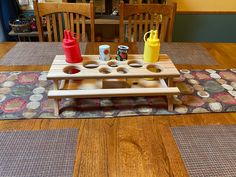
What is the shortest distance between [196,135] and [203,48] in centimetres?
90

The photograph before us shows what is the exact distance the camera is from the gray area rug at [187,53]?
1302mm

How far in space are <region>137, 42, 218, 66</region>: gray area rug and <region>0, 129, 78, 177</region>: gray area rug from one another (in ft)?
2.75

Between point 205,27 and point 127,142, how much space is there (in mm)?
2492

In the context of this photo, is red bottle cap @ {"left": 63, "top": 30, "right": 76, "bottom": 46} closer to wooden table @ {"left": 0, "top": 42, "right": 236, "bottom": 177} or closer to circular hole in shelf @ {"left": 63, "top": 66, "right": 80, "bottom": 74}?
circular hole in shelf @ {"left": 63, "top": 66, "right": 80, "bottom": 74}

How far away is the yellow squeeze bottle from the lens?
38.3 inches

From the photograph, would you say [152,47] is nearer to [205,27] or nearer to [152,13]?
[152,13]

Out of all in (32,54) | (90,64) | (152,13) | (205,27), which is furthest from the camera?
(205,27)

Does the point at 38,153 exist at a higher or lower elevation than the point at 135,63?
lower

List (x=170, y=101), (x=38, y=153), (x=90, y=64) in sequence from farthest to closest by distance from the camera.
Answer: (x=90, y=64) < (x=170, y=101) < (x=38, y=153)

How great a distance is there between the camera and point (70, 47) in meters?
0.95

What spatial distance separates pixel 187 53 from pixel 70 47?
0.82m

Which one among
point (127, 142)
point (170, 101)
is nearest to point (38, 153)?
point (127, 142)

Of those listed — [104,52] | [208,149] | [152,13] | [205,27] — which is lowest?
[208,149]

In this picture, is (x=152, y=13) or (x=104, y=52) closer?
(x=104, y=52)
